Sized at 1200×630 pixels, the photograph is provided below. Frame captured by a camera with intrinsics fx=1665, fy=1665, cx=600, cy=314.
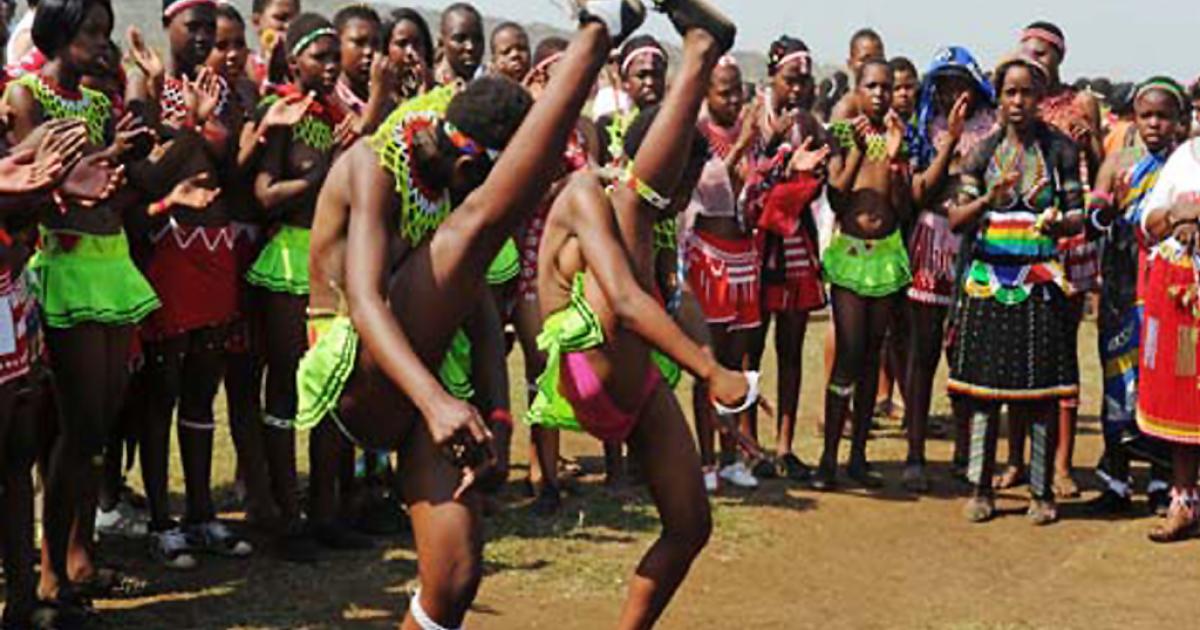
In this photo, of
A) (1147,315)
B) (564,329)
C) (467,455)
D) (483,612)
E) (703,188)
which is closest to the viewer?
(467,455)

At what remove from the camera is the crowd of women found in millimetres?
4602

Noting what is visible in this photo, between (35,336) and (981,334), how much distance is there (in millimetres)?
4811

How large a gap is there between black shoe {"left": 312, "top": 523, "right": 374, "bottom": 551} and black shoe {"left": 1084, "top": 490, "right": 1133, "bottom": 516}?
392 centimetres

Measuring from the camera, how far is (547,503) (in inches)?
331

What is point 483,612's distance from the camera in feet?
22.2

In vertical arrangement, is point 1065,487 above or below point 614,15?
below

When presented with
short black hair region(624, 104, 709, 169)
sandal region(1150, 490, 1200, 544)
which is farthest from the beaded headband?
sandal region(1150, 490, 1200, 544)

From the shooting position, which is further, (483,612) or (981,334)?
(981,334)

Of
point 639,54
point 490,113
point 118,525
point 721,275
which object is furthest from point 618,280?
point 639,54

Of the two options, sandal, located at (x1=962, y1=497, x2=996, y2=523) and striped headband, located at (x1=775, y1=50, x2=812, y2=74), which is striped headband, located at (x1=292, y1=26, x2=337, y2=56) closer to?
striped headband, located at (x1=775, y1=50, x2=812, y2=74)

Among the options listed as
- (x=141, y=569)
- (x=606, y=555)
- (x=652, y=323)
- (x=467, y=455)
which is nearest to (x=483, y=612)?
(x=606, y=555)

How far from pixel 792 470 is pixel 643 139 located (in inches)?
155

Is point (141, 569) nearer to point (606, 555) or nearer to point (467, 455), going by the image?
point (606, 555)

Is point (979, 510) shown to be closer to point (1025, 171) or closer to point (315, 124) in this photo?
point (1025, 171)
